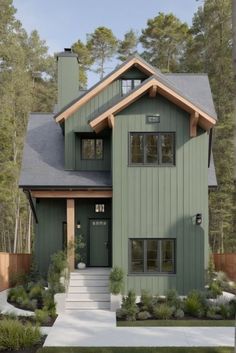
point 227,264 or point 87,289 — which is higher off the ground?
point 227,264

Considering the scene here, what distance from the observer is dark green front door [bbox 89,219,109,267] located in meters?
17.8

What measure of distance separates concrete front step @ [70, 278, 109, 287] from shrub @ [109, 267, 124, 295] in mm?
997

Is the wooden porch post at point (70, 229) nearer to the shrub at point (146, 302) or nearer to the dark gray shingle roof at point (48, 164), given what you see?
the dark gray shingle roof at point (48, 164)

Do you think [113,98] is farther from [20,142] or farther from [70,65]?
[20,142]

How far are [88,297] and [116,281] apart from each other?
3.91 feet

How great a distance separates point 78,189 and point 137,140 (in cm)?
272

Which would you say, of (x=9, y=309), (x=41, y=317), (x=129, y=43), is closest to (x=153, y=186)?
(x=41, y=317)

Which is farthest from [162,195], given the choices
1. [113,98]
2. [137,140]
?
[113,98]

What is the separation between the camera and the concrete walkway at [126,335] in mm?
10367

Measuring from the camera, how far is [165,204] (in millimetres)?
15648

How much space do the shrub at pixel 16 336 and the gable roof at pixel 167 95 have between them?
7716 mm

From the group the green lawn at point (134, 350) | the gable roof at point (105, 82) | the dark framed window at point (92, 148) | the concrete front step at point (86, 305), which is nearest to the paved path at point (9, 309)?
the concrete front step at point (86, 305)

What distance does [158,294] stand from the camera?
15.1 m

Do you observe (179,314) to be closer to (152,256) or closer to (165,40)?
(152,256)
